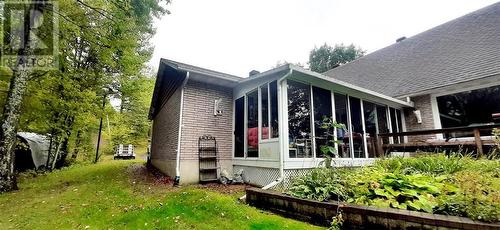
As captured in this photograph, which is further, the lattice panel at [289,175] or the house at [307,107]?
the house at [307,107]

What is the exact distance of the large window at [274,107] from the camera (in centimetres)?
621

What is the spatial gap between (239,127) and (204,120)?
114 centimetres

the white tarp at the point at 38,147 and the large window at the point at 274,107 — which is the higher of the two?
the large window at the point at 274,107

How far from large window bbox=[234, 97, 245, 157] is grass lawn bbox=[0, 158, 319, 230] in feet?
6.70

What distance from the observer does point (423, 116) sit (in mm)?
9219

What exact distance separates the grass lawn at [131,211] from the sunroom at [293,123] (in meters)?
1.36

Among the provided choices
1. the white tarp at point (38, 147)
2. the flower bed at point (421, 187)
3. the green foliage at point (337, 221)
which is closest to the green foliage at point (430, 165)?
the flower bed at point (421, 187)

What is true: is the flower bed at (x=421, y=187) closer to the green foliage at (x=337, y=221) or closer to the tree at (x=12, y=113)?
the green foliage at (x=337, y=221)

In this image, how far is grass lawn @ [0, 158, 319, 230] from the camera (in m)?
3.88

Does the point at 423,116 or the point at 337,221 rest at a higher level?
the point at 423,116

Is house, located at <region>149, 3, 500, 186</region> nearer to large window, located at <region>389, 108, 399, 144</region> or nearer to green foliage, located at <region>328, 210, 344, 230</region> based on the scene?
large window, located at <region>389, 108, 399, 144</region>

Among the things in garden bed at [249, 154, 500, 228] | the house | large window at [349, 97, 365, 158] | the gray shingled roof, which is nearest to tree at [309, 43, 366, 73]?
the gray shingled roof

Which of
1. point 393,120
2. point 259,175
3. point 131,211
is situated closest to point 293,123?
point 259,175

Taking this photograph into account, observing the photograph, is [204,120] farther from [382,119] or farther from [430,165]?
[382,119]
